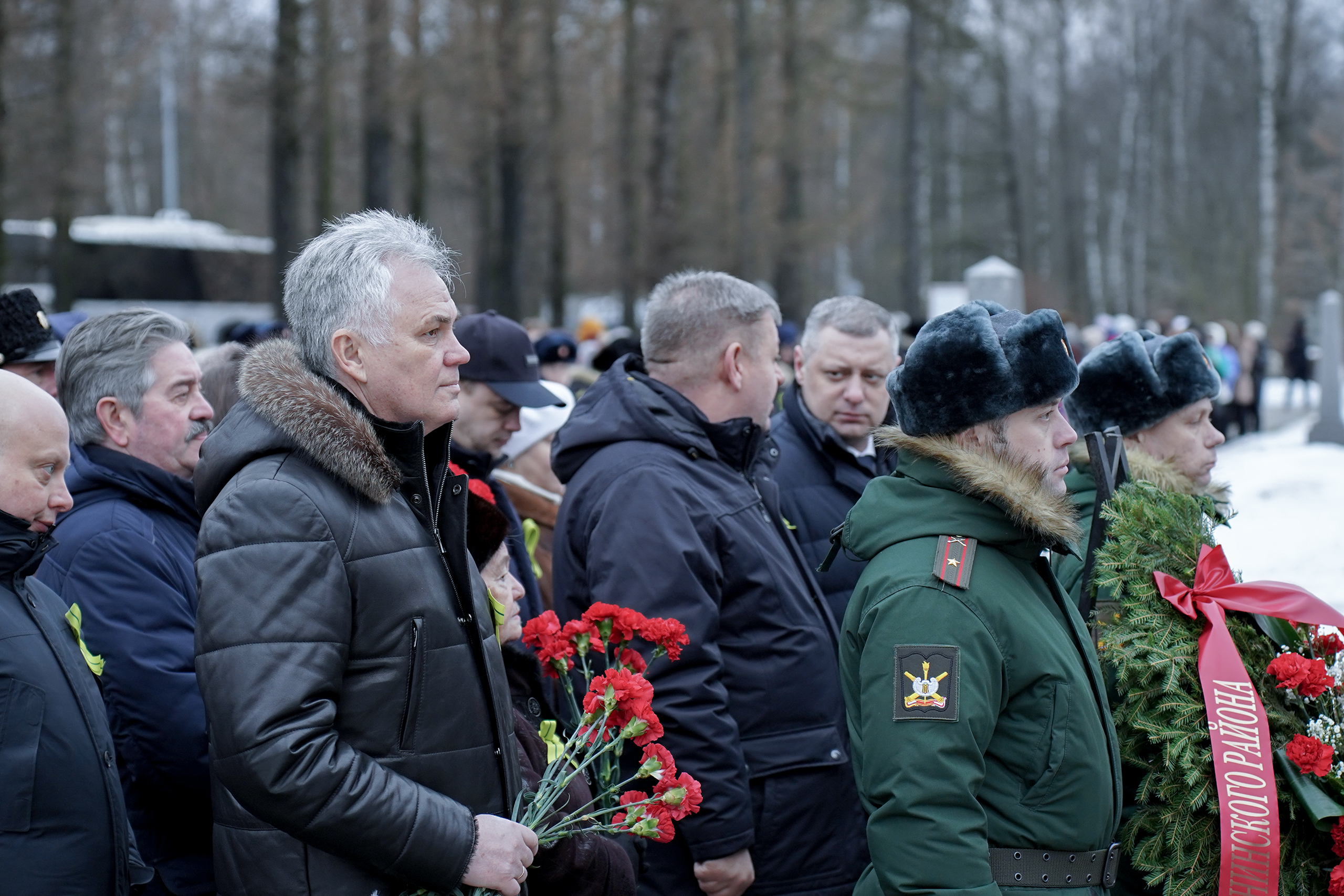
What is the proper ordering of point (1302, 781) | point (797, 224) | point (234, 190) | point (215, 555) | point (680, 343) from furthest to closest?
point (234, 190)
point (797, 224)
point (680, 343)
point (1302, 781)
point (215, 555)

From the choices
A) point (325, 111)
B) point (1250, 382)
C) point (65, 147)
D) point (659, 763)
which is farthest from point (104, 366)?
point (1250, 382)

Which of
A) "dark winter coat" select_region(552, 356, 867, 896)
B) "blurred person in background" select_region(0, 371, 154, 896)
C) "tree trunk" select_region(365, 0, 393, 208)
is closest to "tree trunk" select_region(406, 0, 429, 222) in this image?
"tree trunk" select_region(365, 0, 393, 208)

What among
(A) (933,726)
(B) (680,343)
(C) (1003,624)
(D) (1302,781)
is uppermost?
(B) (680,343)

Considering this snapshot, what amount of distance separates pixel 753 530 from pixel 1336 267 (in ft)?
110

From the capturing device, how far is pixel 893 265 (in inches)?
1496

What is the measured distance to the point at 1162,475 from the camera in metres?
3.30

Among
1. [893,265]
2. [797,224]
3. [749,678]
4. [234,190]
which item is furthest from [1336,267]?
[749,678]

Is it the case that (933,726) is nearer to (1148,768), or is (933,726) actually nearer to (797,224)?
(1148,768)

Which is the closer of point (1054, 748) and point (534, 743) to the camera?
point (1054, 748)

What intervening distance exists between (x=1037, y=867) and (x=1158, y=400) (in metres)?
1.85

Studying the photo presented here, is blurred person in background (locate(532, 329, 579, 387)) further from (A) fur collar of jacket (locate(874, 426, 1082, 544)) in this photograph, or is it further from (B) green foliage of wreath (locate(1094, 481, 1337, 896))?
(A) fur collar of jacket (locate(874, 426, 1082, 544))

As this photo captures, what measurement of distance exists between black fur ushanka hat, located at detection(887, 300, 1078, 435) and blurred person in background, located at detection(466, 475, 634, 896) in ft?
3.20

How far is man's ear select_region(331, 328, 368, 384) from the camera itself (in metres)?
2.27

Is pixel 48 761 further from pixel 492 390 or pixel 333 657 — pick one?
pixel 492 390
